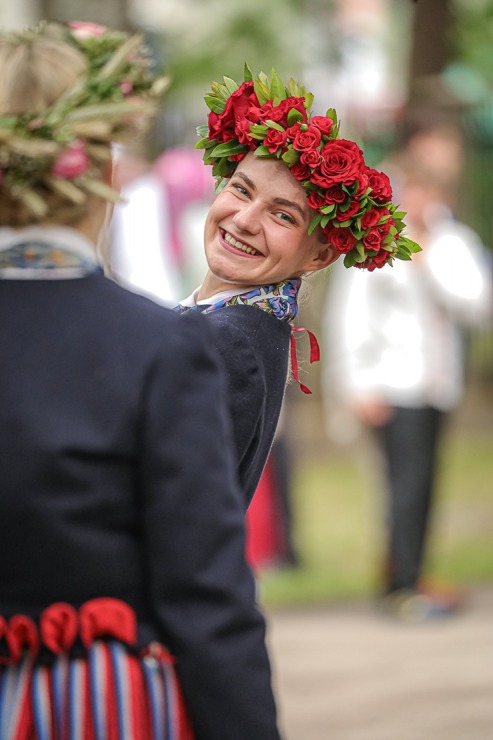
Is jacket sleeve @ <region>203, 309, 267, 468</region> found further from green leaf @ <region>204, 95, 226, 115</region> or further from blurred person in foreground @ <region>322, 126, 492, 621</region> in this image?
blurred person in foreground @ <region>322, 126, 492, 621</region>

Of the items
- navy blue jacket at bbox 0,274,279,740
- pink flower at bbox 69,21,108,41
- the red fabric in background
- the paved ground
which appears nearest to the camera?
navy blue jacket at bbox 0,274,279,740

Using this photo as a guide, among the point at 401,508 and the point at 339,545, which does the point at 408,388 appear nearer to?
the point at 401,508

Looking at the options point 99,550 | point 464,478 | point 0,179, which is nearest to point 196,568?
point 99,550

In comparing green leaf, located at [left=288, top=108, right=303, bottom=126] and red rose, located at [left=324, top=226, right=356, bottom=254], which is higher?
green leaf, located at [left=288, top=108, right=303, bottom=126]

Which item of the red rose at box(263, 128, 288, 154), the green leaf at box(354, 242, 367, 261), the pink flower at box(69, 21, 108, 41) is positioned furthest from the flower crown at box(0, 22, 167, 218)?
the green leaf at box(354, 242, 367, 261)

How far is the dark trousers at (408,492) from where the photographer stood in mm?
7055

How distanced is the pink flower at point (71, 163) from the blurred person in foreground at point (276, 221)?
573 millimetres

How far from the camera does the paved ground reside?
205 inches

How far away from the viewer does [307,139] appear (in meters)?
2.91

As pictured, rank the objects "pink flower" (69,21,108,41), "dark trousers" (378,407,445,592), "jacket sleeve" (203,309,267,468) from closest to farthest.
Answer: "pink flower" (69,21,108,41) → "jacket sleeve" (203,309,267,468) → "dark trousers" (378,407,445,592)

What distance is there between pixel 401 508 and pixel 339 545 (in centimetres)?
170

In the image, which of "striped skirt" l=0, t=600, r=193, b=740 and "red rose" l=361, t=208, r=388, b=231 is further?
"red rose" l=361, t=208, r=388, b=231

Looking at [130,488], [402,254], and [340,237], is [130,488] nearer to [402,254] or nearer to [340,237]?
[340,237]

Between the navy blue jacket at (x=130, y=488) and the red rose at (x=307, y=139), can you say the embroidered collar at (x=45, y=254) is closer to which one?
the navy blue jacket at (x=130, y=488)
